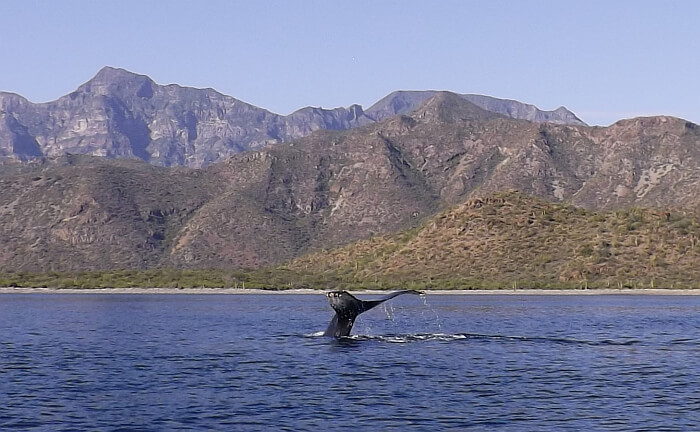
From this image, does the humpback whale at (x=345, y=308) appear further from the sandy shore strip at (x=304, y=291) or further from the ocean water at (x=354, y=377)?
the sandy shore strip at (x=304, y=291)

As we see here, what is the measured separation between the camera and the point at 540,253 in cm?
17775

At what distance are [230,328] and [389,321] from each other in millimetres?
16722

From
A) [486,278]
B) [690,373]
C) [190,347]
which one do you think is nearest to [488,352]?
[690,373]

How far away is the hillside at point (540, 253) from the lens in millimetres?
166000

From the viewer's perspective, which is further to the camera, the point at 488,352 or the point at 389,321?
the point at 389,321

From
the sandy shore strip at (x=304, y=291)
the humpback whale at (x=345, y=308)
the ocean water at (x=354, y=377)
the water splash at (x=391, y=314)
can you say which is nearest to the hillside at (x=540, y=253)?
the sandy shore strip at (x=304, y=291)

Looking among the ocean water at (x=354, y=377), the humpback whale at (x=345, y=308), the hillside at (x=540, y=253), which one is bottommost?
the ocean water at (x=354, y=377)

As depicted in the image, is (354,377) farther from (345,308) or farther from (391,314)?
(391,314)

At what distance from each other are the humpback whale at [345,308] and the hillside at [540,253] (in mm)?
100526

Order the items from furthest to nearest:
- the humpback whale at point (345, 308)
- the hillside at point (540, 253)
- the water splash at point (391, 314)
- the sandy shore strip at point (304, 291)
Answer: the hillside at point (540, 253), the sandy shore strip at point (304, 291), the water splash at point (391, 314), the humpback whale at point (345, 308)

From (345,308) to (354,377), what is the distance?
13259 mm

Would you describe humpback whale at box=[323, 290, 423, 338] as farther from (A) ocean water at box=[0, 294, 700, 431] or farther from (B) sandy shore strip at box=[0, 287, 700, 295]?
(B) sandy shore strip at box=[0, 287, 700, 295]

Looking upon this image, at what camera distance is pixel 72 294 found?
560 feet

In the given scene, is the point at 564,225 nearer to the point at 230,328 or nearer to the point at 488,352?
the point at 230,328
